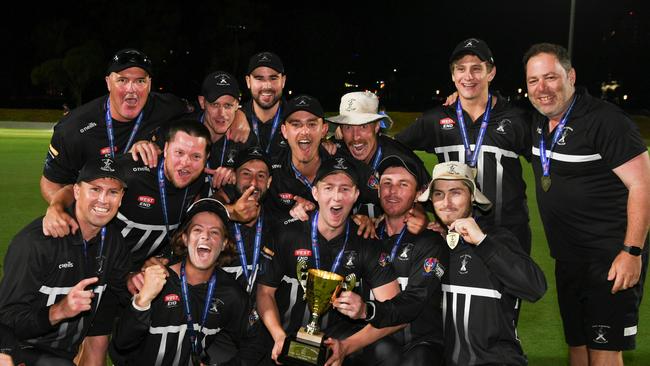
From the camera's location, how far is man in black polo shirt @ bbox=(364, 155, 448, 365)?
5164 mm

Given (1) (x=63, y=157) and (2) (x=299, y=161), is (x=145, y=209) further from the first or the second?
(2) (x=299, y=161)

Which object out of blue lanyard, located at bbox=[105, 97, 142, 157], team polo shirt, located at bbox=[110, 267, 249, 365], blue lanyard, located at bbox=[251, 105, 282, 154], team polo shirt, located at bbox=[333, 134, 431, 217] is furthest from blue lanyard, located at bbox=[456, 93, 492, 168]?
blue lanyard, located at bbox=[105, 97, 142, 157]

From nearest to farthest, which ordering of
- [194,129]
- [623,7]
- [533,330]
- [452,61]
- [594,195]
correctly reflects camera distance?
[594,195] < [194,129] < [452,61] < [533,330] < [623,7]

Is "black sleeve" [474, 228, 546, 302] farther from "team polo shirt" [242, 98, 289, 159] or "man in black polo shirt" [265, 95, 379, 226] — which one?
"team polo shirt" [242, 98, 289, 159]

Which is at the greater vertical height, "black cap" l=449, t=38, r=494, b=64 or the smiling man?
"black cap" l=449, t=38, r=494, b=64

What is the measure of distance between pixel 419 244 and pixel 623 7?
261 feet

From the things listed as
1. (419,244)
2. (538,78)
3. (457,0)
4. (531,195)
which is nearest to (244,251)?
(419,244)

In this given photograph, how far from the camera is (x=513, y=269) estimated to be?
4828 mm

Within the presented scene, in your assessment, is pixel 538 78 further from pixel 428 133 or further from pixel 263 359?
pixel 263 359

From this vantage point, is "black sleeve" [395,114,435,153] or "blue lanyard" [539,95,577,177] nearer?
"blue lanyard" [539,95,577,177]

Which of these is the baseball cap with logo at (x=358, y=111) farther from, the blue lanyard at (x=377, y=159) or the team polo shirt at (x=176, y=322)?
the team polo shirt at (x=176, y=322)

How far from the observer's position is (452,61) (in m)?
6.22

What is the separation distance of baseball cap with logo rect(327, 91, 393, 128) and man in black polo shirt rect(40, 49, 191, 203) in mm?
1670

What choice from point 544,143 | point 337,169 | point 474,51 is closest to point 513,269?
point 544,143
